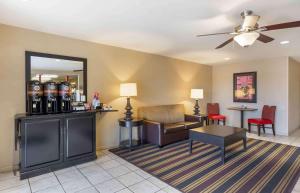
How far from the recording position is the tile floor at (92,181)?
2457 mm

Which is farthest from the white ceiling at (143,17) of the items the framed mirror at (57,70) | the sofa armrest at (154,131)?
the sofa armrest at (154,131)

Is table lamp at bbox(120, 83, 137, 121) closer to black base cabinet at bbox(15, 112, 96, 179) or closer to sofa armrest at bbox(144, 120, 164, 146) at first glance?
sofa armrest at bbox(144, 120, 164, 146)

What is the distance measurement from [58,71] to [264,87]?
229 inches

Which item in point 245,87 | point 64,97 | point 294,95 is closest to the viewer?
point 64,97

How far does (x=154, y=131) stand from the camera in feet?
14.0

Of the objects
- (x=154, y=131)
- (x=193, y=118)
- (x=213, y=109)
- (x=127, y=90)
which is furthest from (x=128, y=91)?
(x=213, y=109)

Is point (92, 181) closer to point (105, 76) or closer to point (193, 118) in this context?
point (105, 76)

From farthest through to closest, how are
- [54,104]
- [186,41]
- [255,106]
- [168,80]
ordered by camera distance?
[255,106] → [168,80] → [186,41] → [54,104]

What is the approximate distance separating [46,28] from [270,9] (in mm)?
3415

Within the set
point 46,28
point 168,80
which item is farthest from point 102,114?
point 168,80

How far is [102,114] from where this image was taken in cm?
411

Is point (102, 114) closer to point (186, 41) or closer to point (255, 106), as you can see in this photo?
point (186, 41)

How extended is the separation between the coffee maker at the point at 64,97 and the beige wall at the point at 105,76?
59 cm

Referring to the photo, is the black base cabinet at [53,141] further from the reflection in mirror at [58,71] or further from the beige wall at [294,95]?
the beige wall at [294,95]
